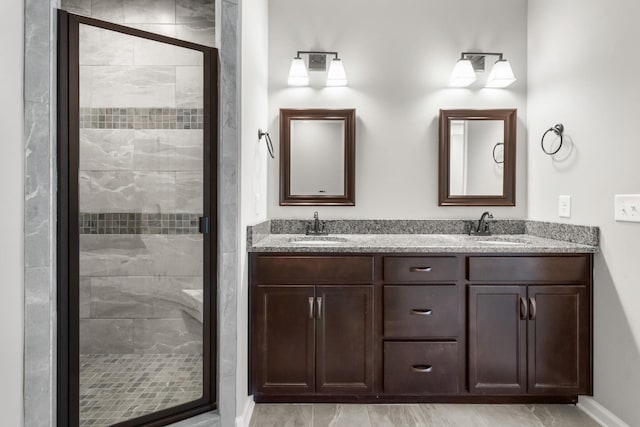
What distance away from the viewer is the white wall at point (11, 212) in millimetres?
1276

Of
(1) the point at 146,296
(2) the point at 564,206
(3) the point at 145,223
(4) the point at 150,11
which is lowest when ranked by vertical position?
(1) the point at 146,296

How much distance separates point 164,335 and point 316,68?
6.23 ft

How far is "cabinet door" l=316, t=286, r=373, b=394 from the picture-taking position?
7.32ft

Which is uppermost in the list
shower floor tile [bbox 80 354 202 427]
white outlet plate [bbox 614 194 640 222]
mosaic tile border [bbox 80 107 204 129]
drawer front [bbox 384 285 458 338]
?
mosaic tile border [bbox 80 107 204 129]

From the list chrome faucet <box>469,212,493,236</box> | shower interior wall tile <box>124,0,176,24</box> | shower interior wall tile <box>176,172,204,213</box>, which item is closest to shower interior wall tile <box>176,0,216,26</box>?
shower interior wall tile <box>124,0,176,24</box>

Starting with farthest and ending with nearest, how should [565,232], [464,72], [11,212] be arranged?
[464,72]
[565,232]
[11,212]

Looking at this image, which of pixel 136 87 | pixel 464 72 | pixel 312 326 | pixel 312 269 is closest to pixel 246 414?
pixel 312 326

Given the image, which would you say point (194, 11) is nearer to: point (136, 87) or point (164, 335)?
point (136, 87)

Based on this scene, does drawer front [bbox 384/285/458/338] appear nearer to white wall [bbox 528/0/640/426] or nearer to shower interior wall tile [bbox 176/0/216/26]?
white wall [bbox 528/0/640/426]

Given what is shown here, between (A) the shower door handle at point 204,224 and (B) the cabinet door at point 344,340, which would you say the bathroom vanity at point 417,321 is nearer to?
(B) the cabinet door at point 344,340

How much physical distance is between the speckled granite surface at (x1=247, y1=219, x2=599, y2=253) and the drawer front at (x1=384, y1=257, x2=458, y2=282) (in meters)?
0.06

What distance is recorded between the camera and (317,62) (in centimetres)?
280

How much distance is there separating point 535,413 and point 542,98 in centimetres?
186

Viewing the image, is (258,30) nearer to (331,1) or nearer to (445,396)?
(331,1)
